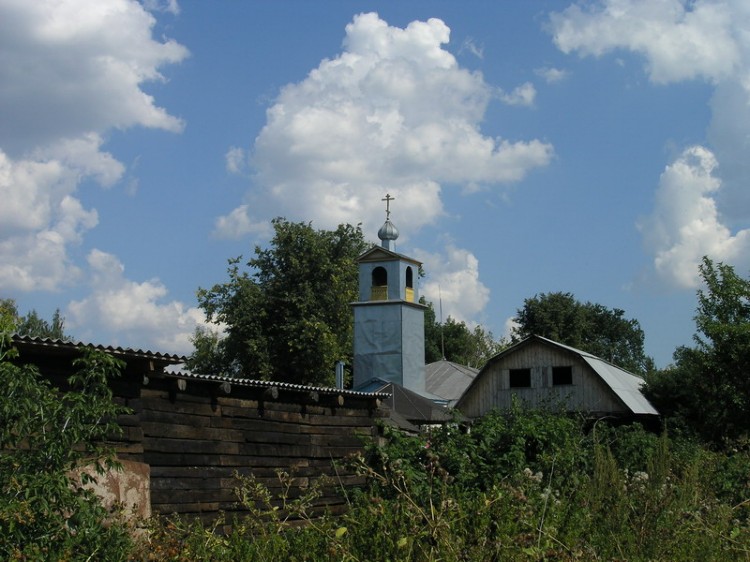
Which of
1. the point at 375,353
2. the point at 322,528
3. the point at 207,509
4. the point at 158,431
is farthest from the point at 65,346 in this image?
the point at 375,353

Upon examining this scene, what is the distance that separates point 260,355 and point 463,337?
2510cm

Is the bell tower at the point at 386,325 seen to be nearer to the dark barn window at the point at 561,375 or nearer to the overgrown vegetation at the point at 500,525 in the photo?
the dark barn window at the point at 561,375

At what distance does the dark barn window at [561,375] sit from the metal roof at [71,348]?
21.9 m

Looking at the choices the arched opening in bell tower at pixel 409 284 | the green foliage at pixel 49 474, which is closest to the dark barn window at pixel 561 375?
the arched opening in bell tower at pixel 409 284

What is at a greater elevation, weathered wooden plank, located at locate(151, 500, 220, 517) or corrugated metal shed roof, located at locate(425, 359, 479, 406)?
corrugated metal shed roof, located at locate(425, 359, 479, 406)

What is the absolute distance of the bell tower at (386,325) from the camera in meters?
38.8

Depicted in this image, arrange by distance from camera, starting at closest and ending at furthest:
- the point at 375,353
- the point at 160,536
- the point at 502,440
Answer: the point at 160,536
the point at 502,440
the point at 375,353

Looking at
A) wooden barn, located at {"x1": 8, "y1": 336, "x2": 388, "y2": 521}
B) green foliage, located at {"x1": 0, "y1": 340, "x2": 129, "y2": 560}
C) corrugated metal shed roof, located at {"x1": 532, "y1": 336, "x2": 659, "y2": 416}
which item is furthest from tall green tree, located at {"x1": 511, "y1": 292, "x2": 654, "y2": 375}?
green foliage, located at {"x1": 0, "y1": 340, "x2": 129, "y2": 560}

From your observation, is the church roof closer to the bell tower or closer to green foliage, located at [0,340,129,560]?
the bell tower

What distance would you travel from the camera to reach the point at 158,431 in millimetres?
11703

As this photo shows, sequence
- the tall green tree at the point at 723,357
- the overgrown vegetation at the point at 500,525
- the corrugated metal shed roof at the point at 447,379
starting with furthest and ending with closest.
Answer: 1. the corrugated metal shed roof at the point at 447,379
2. the tall green tree at the point at 723,357
3. the overgrown vegetation at the point at 500,525

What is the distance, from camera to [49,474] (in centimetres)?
501

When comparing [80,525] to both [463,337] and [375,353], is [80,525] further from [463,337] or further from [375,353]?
[463,337]

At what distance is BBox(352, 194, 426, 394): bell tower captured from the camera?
38.8m
